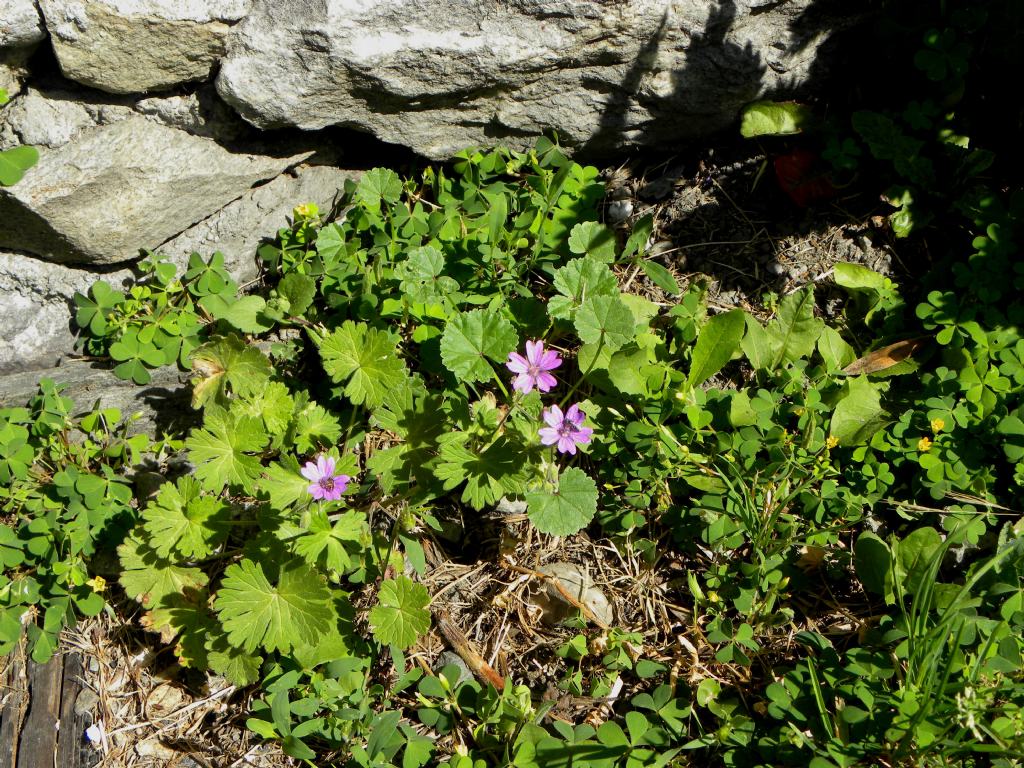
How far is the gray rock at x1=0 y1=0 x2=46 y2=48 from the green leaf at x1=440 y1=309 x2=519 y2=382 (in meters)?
1.55

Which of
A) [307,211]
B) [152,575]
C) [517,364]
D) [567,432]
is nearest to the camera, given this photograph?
[567,432]

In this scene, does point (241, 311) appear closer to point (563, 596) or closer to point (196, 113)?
point (196, 113)

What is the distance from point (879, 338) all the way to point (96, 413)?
2849 mm

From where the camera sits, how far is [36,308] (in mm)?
3160

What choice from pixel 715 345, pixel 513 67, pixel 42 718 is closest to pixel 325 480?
pixel 42 718

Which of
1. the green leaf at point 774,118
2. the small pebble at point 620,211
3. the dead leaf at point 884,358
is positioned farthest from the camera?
the small pebble at point 620,211

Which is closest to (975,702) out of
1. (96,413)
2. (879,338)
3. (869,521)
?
(869,521)

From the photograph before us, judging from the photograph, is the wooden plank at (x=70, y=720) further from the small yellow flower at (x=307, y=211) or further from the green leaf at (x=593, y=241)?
the green leaf at (x=593, y=241)

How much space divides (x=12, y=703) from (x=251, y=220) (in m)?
1.89

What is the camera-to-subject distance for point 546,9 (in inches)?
115

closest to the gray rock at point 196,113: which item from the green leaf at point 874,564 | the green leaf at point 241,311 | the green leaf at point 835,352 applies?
the green leaf at point 241,311

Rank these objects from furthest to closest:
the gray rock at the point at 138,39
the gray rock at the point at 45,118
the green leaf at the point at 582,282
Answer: the green leaf at the point at 582,282, the gray rock at the point at 45,118, the gray rock at the point at 138,39

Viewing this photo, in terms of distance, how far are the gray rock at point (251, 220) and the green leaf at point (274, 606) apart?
4.49 ft

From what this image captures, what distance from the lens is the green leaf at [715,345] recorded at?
293cm
